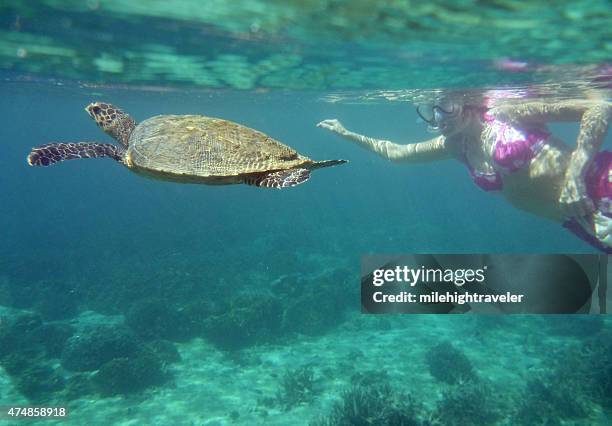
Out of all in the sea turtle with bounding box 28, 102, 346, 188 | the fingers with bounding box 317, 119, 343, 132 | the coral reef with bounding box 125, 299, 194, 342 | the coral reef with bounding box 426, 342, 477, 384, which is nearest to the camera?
the sea turtle with bounding box 28, 102, 346, 188

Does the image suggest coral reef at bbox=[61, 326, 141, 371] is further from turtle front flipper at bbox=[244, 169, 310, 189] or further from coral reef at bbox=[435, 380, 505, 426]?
turtle front flipper at bbox=[244, 169, 310, 189]

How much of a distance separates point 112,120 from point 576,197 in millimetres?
7816

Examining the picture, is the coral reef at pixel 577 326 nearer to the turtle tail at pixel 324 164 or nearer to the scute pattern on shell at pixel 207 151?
the turtle tail at pixel 324 164

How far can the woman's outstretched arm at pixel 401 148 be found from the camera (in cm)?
945

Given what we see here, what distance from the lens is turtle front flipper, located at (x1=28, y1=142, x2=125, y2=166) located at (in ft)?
17.0

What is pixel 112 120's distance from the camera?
6094 millimetres

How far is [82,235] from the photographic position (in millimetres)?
33312

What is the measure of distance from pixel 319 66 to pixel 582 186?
1086 centimetres

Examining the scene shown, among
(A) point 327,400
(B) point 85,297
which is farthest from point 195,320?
(B) point 85,297

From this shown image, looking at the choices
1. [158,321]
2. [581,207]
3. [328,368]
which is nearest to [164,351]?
[158,321]

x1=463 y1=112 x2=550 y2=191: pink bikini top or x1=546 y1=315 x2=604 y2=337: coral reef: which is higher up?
x1=463 y1=112 x2=550 y2=191: pink bikini top

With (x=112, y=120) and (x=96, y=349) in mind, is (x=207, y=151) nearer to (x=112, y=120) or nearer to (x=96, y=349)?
(x=112, y=120)

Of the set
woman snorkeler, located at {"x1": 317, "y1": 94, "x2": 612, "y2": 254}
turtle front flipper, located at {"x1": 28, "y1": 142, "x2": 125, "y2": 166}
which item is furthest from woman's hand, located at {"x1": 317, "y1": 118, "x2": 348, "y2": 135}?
turtle front flipper, located at {"x1": 28, "y1": 142, "x2": 125, "y2": 166}

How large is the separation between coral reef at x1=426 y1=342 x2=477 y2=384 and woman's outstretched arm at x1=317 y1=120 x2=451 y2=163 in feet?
20.2
